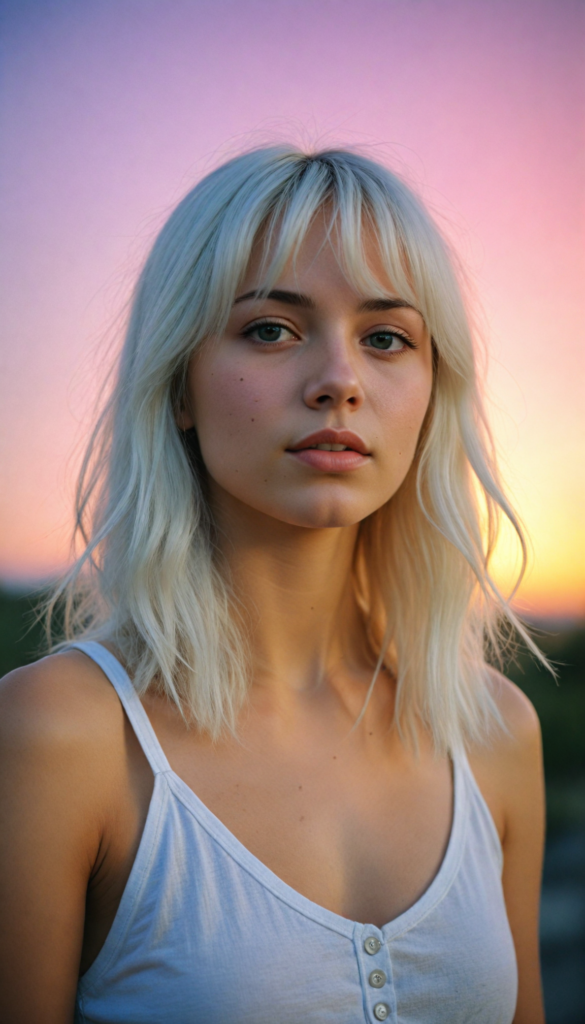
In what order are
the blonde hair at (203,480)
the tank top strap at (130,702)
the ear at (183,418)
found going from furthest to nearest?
the ear at (183,418)
the blonde hair at (203,480)
the tank top strap at (130,702)

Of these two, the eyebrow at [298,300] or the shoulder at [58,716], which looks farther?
the eyebrow at [298,300]

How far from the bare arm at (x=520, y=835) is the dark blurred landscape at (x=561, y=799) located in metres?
1.52

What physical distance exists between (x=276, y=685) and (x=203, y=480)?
1.49 feet

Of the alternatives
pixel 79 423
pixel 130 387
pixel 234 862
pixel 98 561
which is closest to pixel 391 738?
pixel 234 862

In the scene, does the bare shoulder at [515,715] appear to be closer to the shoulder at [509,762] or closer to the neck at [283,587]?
the shoulder at [509,762]

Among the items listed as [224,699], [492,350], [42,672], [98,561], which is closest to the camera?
[42,672]

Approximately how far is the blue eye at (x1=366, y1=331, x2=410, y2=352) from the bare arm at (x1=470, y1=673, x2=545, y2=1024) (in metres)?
0.91

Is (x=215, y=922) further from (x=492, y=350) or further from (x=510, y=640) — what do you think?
(x=492, y=350)

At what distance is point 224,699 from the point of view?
1519mm

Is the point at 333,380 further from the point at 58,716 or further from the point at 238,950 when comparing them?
the point at 238,950

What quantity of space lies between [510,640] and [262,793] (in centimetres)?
81

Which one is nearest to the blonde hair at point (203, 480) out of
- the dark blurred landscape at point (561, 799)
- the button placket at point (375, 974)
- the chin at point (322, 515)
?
the chin at point (322, 515)

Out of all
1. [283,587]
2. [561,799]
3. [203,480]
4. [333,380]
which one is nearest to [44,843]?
[283,587]

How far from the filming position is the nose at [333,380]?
4.48ft
